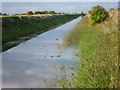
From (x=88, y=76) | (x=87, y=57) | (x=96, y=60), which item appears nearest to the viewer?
(x=88, y=76)

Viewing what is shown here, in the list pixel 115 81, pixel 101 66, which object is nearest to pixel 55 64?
pixel 101 66

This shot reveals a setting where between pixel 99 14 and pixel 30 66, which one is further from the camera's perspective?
pixel 99 14

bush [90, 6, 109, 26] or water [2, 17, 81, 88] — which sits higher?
bush [90, 6, 109, 26]

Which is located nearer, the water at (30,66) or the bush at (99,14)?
the water at (30,66)

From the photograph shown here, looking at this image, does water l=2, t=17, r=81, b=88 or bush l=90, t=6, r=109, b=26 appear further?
bush l=90, t=6, r=109, b=26

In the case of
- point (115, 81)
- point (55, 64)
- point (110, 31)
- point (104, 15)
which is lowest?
point (115, 81)

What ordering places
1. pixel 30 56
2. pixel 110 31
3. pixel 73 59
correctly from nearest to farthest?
pixel 73 59
pixel 30 56
pixel 110 31

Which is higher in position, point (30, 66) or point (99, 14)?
point (99, 14)

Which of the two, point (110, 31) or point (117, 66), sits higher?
point (110, 31)

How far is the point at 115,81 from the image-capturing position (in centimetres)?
920

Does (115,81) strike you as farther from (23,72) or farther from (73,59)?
(73,59)

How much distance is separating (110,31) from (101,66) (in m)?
12.9

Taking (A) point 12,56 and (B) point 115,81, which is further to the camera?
(A) point 12,56

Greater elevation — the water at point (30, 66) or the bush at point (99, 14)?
the bush at point (99, 14)
